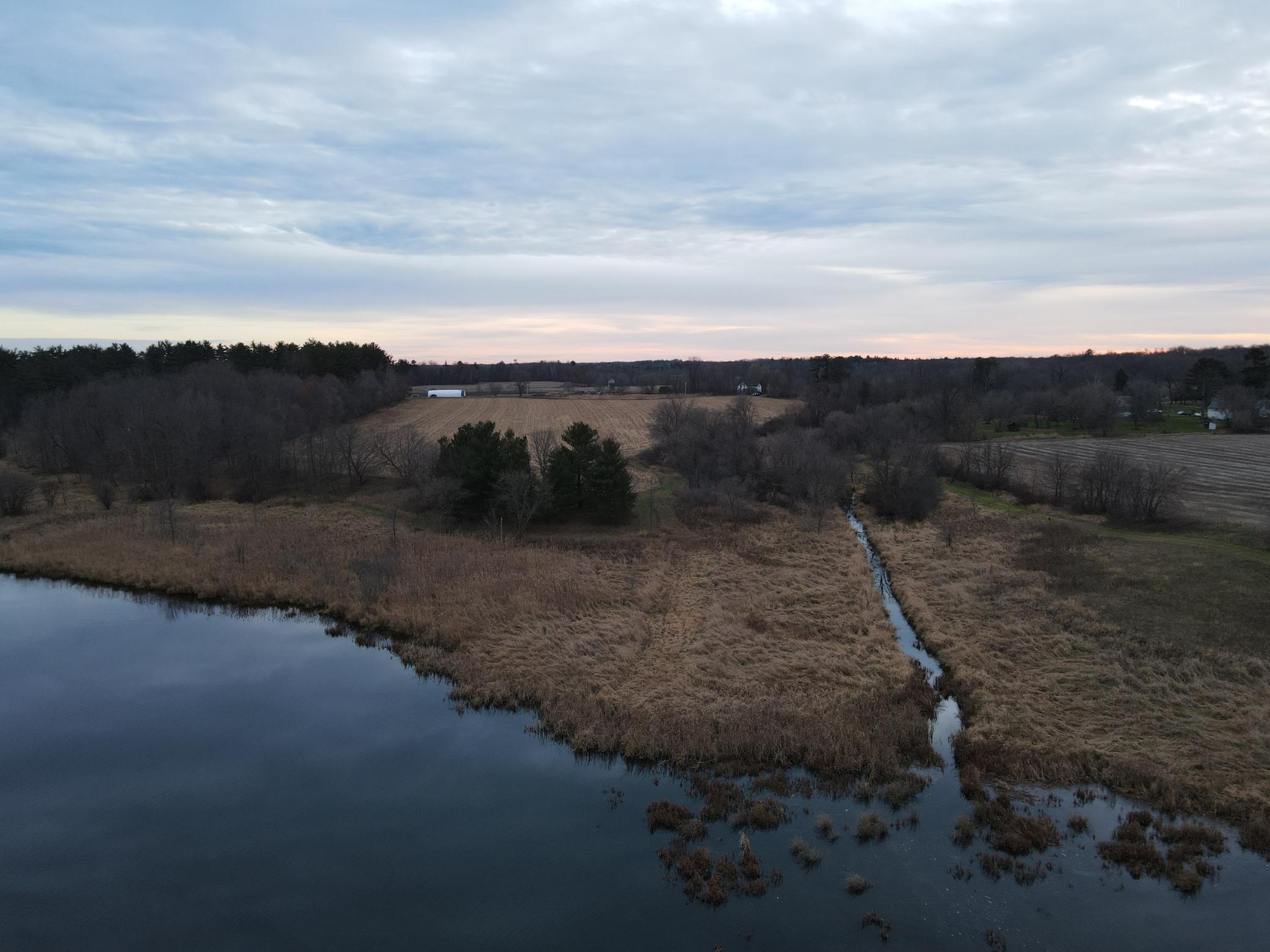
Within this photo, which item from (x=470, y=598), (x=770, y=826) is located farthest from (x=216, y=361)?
(x=770, y=826)

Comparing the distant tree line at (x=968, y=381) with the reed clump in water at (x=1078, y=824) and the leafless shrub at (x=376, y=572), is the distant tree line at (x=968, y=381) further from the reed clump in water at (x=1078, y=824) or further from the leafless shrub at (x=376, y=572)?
the reed clump in water at (x=1078, y=824)

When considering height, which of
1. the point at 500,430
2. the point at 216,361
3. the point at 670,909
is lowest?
the point at 670,909

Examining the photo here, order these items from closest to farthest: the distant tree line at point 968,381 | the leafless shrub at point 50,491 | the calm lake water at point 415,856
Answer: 1. the calm lake water at point 415,856
2. the leafless shrub at point 50,491
3. the distant tree line at point 968,381

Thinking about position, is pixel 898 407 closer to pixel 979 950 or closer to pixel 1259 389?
pixel 1259 389

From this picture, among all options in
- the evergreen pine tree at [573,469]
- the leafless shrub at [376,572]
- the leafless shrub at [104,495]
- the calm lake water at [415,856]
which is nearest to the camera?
the calm lake water at [415,856]

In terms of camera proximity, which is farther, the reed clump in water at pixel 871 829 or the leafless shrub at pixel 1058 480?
the leafless shrub at pixel 1058 480

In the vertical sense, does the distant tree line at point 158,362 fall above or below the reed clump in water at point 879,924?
above

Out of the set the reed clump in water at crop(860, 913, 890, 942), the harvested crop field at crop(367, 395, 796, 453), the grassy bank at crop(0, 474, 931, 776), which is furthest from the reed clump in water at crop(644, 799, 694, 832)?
the harvested crop field at crop(367, 395, 796, 453)

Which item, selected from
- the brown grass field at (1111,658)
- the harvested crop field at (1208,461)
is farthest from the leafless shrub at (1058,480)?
the brown grass field at (1111,658)
